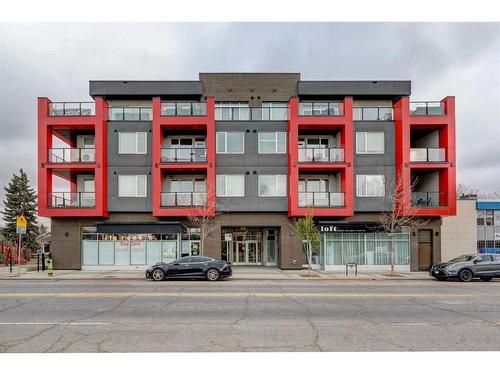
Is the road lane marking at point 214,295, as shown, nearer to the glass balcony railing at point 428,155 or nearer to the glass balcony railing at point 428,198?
the glass balcony railing at point 428,198

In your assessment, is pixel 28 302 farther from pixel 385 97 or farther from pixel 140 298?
pixel 385 97

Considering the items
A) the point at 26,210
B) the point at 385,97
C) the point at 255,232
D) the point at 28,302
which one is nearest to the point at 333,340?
the point at 28,302

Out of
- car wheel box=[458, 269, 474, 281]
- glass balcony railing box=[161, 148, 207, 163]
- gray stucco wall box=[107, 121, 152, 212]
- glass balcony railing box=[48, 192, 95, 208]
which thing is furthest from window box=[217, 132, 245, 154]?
car wheel box=[458, 269, 474, 281]

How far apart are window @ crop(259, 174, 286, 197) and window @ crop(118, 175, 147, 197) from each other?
8.64 metres

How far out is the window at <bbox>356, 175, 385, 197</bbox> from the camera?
2812 centimetres

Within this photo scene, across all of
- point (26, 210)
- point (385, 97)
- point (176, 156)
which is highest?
point (385, 97)

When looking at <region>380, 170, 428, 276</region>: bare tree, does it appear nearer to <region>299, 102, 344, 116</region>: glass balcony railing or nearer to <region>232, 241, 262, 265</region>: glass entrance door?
<region>299, 102, 344, 116</region>: glass balcony railing

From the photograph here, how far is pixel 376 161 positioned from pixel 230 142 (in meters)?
10.9

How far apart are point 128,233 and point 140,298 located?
46.9ft

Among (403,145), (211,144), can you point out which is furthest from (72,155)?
(403,145)

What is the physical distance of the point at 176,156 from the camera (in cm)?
2803

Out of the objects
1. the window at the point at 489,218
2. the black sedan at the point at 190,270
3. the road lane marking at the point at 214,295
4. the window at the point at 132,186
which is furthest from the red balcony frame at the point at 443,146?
the window at the point at 489,218

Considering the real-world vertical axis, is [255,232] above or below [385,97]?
below

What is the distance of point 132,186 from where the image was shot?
93.0ft
